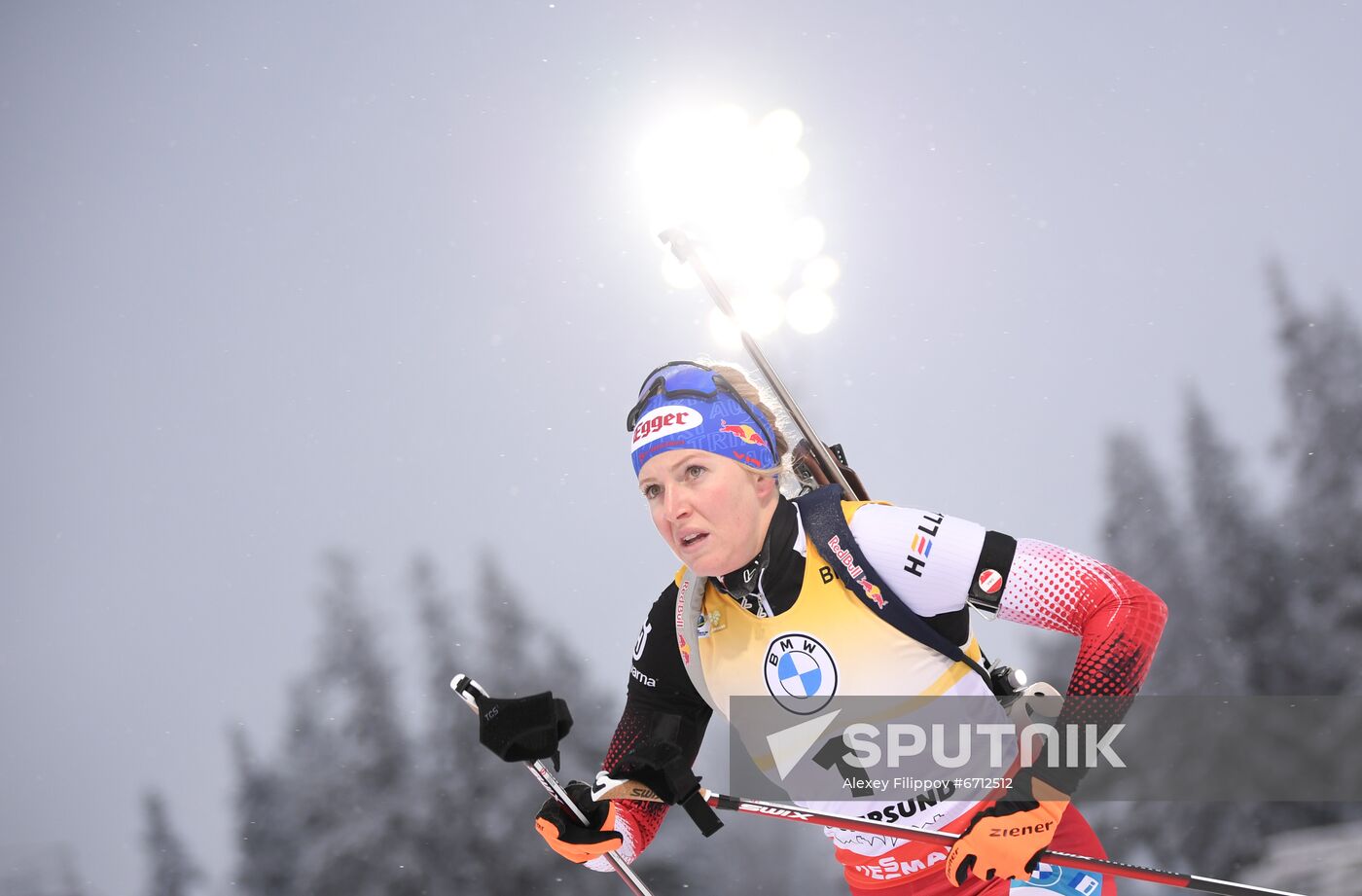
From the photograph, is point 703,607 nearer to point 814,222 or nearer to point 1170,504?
point 814,222

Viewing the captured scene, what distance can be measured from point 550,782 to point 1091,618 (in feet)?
5.08

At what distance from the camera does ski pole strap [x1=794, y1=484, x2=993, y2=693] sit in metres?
2.93

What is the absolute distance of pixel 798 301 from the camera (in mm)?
4832

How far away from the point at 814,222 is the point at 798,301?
3.36ft

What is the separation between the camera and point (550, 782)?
2928 millimetres

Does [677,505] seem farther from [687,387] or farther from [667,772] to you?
[667,772]

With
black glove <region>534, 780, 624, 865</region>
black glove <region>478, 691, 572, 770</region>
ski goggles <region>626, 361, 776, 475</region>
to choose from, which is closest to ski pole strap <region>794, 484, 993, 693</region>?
ski goggles <region>626, 361, 776, 475</region>

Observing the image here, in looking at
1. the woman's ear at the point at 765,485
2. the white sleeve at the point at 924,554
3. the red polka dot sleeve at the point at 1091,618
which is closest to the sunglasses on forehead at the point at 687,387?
the woman's ear at the point at 765,485

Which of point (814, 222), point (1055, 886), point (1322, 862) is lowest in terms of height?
point (1322, 862)

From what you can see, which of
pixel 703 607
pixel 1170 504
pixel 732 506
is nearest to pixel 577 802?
pixel 703 607

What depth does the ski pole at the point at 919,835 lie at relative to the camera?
2783mm

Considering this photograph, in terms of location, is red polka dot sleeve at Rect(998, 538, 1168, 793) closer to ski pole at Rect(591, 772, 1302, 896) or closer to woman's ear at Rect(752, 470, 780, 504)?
ski pole at Rect(591, 772, 1302, 896)

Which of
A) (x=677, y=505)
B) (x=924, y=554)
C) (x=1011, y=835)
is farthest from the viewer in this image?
(x=677, y=505)
